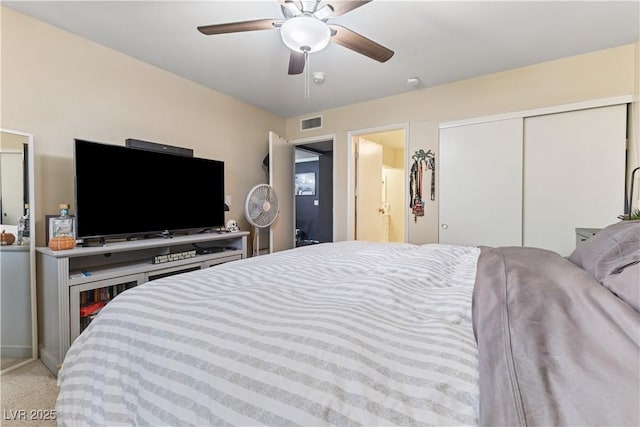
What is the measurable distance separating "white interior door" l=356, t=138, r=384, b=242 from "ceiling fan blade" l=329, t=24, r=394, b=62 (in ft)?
6.70

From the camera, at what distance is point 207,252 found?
2.91 m

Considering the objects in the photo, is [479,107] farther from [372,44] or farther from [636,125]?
[372,44]

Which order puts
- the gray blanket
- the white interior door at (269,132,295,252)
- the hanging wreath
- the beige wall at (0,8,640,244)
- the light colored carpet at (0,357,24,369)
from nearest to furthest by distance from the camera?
1. the gray blanket
2. the light colored carpet at (0,357,24,369)
3. the beige wall at (0,8,640,244)
4. the hanging wreath
5. the white interior door at (269,132,295,252)

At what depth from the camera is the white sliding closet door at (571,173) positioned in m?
2.42

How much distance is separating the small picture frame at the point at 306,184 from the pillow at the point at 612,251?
594 centimetres

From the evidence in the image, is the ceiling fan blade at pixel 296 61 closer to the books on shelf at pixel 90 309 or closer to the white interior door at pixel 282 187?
the white interior door at pixel 282 187

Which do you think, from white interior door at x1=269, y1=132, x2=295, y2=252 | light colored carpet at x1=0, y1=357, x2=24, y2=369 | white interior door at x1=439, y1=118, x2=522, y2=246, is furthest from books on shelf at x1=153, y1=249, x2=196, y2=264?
white interior door at x1=439, y1=118, x2=522, y2=246

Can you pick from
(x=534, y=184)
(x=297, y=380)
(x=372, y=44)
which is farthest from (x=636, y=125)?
(x=297, y=380)

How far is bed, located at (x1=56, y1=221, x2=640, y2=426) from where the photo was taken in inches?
20.5

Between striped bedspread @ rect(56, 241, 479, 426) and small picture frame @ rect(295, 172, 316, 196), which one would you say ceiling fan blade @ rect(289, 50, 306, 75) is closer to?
striped bedspread @ rect(56, 241, 479, 426)

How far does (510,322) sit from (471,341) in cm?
9

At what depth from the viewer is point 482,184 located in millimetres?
2959

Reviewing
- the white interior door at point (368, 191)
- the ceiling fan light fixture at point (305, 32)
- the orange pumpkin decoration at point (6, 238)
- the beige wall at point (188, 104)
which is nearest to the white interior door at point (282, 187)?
the beige wall at point (188, 104)

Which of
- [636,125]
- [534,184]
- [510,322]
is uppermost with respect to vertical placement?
[636,125]
